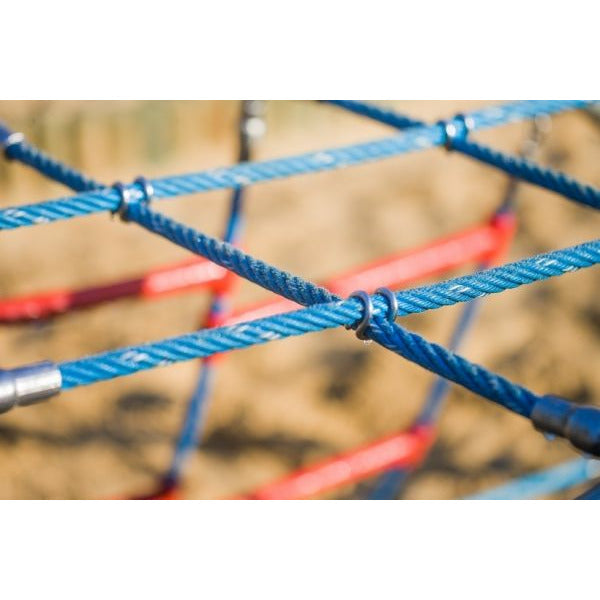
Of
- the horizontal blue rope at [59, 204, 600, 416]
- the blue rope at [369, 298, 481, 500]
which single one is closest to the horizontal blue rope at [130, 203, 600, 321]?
the horizontal blue rope at [59, 204, 600, 416]

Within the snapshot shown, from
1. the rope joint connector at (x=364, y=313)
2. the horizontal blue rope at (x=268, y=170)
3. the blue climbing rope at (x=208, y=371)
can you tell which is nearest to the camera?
the rope joint connector at (x=364, y=313)

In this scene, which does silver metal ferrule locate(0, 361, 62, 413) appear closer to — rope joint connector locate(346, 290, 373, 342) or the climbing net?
the climbing net

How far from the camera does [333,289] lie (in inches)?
70.2

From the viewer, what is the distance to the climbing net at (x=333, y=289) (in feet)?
2.78

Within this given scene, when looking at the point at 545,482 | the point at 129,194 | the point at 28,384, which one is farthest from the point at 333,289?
the point at 28,384

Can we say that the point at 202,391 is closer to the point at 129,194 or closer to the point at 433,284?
the point at 129,194

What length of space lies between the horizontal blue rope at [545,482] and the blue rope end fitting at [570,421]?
50.9 inches

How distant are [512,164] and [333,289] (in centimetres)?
52

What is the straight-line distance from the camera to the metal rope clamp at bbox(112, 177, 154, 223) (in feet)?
4.06

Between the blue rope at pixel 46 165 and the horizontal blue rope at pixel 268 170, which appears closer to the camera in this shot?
the horizontal blue rope at pixel 268 170

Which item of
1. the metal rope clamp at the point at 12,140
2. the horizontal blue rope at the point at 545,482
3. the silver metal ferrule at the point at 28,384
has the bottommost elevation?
the horizontal blue rope at the point at 545,482

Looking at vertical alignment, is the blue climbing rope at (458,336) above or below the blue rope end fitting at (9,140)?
below

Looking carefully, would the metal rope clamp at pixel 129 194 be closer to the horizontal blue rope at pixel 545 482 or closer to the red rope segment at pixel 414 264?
the red rope segment at pixel 414 264

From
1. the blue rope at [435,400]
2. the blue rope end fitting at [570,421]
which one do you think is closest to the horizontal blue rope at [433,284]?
the blue rope end fitting at [570,421]
